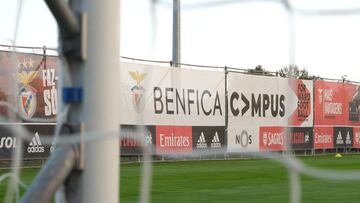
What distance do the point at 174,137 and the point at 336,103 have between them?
5.38 m

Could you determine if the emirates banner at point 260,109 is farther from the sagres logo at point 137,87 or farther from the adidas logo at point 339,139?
the sagres logo at point 137,87

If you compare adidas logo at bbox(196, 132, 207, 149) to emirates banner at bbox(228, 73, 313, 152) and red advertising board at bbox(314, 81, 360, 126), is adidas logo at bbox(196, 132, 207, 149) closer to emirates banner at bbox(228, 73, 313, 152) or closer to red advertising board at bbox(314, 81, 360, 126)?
emirates banner at bbox(228, 73, 313, 152)

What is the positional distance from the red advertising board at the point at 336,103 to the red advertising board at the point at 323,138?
17cm

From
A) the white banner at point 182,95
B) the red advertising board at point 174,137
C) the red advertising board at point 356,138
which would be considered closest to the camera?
the white banner at point 182,95

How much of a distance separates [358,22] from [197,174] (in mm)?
7042

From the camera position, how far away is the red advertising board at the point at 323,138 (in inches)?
651

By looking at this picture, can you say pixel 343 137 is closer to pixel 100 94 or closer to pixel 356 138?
pixel 356 138

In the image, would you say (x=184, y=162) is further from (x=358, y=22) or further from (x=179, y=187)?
(x=358, y=22)

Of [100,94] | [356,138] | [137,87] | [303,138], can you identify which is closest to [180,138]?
[137,87]

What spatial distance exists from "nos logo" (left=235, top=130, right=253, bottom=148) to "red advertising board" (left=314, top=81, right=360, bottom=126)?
2155 millimetres

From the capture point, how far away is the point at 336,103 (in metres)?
16.8

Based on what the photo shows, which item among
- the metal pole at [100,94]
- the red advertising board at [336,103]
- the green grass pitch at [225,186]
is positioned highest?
the red advertising board at [336,103]

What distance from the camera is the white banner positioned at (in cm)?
1275

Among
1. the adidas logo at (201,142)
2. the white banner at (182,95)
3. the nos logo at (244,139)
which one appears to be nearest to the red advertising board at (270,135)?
the nos logo at (244,139)
